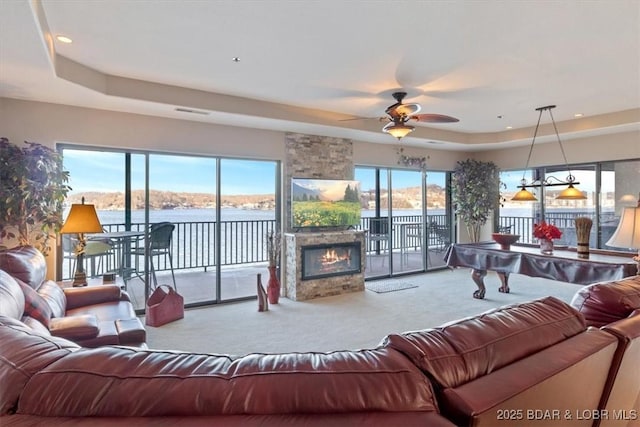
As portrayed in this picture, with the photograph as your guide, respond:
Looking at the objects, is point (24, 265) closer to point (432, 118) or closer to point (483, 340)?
point (483, 340)

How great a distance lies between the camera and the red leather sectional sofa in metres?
0.85

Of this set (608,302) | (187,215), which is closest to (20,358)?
(608,302)

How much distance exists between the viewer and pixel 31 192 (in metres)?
3.39

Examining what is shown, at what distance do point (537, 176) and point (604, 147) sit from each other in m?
1.18

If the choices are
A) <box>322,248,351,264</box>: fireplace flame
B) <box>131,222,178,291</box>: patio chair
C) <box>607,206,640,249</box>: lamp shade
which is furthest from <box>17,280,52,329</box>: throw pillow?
<box>607,206,640,249</box>: lamp shade

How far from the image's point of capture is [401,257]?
7359 mm

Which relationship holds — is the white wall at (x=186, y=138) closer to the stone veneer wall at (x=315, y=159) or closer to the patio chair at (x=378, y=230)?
the stone veneer wall at (x=315, y=159)

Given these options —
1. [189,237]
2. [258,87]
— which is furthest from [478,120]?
[189,237]

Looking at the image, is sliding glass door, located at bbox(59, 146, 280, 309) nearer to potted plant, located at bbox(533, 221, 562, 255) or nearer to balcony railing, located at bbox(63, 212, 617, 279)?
balcony railing, located at bbox(63, 212, 617, 279)

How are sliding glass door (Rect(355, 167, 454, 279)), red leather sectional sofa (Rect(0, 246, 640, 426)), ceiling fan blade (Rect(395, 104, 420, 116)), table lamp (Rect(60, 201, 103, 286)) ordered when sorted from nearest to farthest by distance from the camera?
red leather sectional sofa (Rect(0, 246, 640, 426))
table lamp (Rect(60, 201, 103, 286))
ceiling fan blade (Rect(395, 104, 420, 116))
sliding glass door (Rect(355, 167, 454, 279))

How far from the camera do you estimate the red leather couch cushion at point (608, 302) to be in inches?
60.4

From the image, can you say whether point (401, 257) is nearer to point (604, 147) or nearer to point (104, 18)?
point (604, 147)

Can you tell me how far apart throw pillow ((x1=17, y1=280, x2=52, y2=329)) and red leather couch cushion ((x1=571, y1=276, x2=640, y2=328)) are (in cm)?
305

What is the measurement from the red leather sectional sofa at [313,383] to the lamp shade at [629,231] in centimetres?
178
